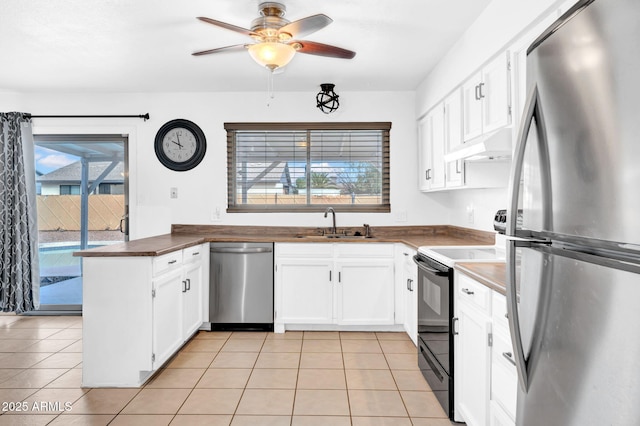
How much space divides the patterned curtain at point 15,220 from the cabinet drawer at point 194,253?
1.94m

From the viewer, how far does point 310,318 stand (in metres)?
3.62

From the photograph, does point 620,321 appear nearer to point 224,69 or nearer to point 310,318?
point 310,318

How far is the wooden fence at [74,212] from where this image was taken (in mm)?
4285

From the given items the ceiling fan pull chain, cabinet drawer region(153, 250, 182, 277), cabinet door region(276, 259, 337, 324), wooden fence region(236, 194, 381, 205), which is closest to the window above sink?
wooden fence region(236, 194, 381, 205)

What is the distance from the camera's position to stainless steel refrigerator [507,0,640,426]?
0.68 meters

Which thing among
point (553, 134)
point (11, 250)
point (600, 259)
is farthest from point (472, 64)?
point (11, 250)

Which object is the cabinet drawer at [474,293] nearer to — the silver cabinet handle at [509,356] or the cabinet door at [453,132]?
the silver cabinet handle at [509,356]

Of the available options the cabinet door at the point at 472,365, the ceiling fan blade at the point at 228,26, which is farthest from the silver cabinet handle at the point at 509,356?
the ceiling fan blade at the point at 228,26

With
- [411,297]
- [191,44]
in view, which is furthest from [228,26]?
[411,297]

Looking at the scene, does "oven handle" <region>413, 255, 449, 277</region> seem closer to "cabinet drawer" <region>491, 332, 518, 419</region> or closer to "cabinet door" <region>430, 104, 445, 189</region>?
"cabinet drawer" <region>491, 332, 518, 419</region>

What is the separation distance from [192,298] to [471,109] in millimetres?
2735

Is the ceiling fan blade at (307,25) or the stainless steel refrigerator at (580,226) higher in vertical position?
the ceiling fan blade at (307,25)

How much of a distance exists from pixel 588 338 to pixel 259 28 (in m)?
2.17

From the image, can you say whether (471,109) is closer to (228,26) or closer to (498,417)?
(228,26)
